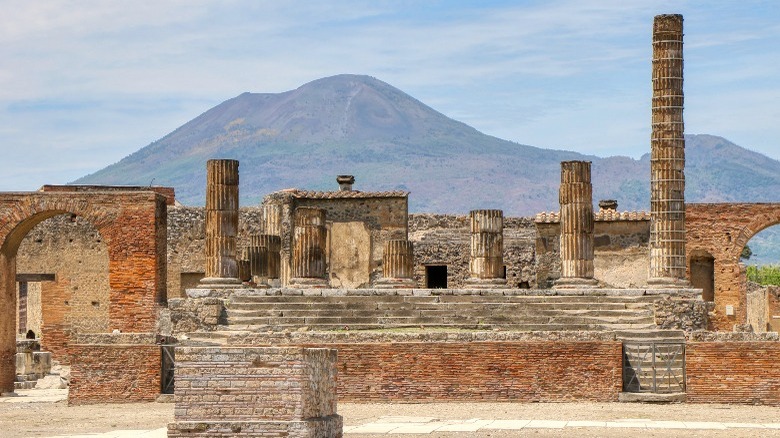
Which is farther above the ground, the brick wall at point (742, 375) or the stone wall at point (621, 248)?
the stone wall at point (621, 248)

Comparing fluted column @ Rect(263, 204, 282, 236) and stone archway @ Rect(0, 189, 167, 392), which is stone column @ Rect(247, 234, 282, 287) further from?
fluted column @ Rect(263, 204, 282, 236)

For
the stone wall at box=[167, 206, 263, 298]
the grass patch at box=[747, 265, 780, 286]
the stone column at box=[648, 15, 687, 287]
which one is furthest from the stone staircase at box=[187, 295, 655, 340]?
the grass patch at box=[747, 265, 780, 286]

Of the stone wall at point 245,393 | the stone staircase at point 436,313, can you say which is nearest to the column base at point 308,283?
the stone staircase at point 436,313

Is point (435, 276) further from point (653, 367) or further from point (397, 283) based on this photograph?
point (653, 367)

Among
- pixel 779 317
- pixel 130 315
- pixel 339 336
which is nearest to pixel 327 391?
pixel 339 336

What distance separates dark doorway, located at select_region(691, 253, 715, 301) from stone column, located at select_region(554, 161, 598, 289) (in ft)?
41.6

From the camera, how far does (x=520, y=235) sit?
4550cm

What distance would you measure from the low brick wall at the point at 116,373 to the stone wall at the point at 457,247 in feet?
68.1

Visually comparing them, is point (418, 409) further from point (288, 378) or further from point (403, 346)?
point (288, 378)

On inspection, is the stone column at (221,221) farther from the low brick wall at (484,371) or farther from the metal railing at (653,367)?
the metal railing at (653,367)

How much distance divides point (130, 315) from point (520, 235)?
18086mm

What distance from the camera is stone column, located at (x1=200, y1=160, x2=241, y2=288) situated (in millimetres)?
30125

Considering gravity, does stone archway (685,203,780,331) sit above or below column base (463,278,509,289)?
above

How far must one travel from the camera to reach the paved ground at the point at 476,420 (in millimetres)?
18266
